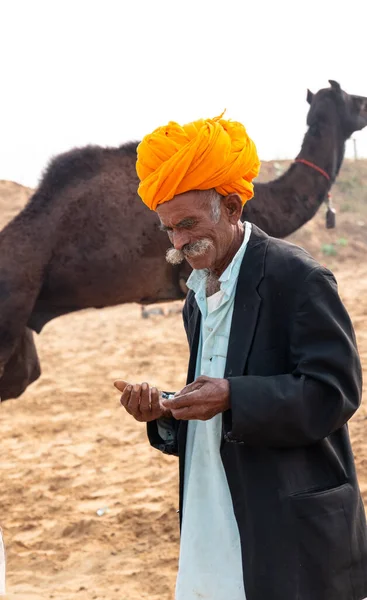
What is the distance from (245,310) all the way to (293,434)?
1.27 ft

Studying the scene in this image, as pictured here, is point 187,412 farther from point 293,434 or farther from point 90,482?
point 90,482

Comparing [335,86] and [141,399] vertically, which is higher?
[335,86]

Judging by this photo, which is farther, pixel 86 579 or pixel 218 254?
pixel 86 579

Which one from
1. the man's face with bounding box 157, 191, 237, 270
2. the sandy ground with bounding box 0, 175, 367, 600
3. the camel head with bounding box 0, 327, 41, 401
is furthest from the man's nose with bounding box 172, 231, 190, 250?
the camel head with bounding box 0, 327, 41, 401

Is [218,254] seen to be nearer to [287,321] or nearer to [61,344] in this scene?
[287,321]

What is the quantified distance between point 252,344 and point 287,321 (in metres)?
0.12

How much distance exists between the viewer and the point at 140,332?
12195 mm

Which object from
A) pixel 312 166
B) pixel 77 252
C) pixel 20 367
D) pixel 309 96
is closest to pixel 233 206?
pixel 77 252

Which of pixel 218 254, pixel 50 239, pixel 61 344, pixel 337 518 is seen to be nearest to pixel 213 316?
pixel 218 254

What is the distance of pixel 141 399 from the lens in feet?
8.12

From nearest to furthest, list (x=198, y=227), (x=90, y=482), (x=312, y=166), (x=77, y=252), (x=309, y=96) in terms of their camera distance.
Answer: (x=198, y=227), (x=77, y=252), (x=90, y=482), (x=312, y=166), (x=309, y=96)

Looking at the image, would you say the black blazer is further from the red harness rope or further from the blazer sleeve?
the red harness rope

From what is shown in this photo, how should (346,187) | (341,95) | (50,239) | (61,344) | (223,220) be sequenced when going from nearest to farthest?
(223,220)
(50,239)
(341,95)
(61,344)
(346,187)

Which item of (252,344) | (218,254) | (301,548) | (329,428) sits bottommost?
(301,548)
